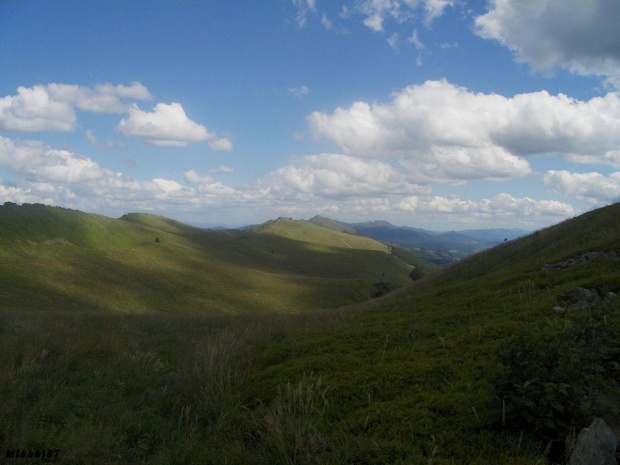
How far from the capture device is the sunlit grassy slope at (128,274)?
1999 inches

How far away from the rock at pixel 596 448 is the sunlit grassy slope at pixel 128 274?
39929 mm

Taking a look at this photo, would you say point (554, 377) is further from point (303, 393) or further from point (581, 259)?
point (581, 259)

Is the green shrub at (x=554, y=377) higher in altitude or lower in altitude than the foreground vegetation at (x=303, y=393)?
higher

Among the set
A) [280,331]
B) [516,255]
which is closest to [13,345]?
[280,331]

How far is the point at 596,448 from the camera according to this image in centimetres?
366

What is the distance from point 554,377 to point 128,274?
72719mm

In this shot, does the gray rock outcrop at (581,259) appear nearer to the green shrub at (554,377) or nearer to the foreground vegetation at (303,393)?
the foreground vegetation at (303,393)

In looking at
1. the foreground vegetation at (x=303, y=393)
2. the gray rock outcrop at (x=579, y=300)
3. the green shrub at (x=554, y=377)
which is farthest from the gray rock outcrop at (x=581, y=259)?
the green shrub at (x=554, y=377)

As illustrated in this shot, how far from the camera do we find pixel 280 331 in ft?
40.0

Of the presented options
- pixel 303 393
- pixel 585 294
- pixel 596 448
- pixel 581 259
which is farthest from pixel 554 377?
pixel 581 259

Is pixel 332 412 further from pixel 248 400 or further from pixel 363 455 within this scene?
pixel 248 400

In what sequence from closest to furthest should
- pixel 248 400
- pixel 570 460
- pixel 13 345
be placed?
pixel 570 460 → pixel 248 400 → pixel 13 345

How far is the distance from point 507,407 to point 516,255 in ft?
72.4

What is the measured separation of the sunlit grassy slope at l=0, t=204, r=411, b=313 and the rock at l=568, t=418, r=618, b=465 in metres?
39.9
